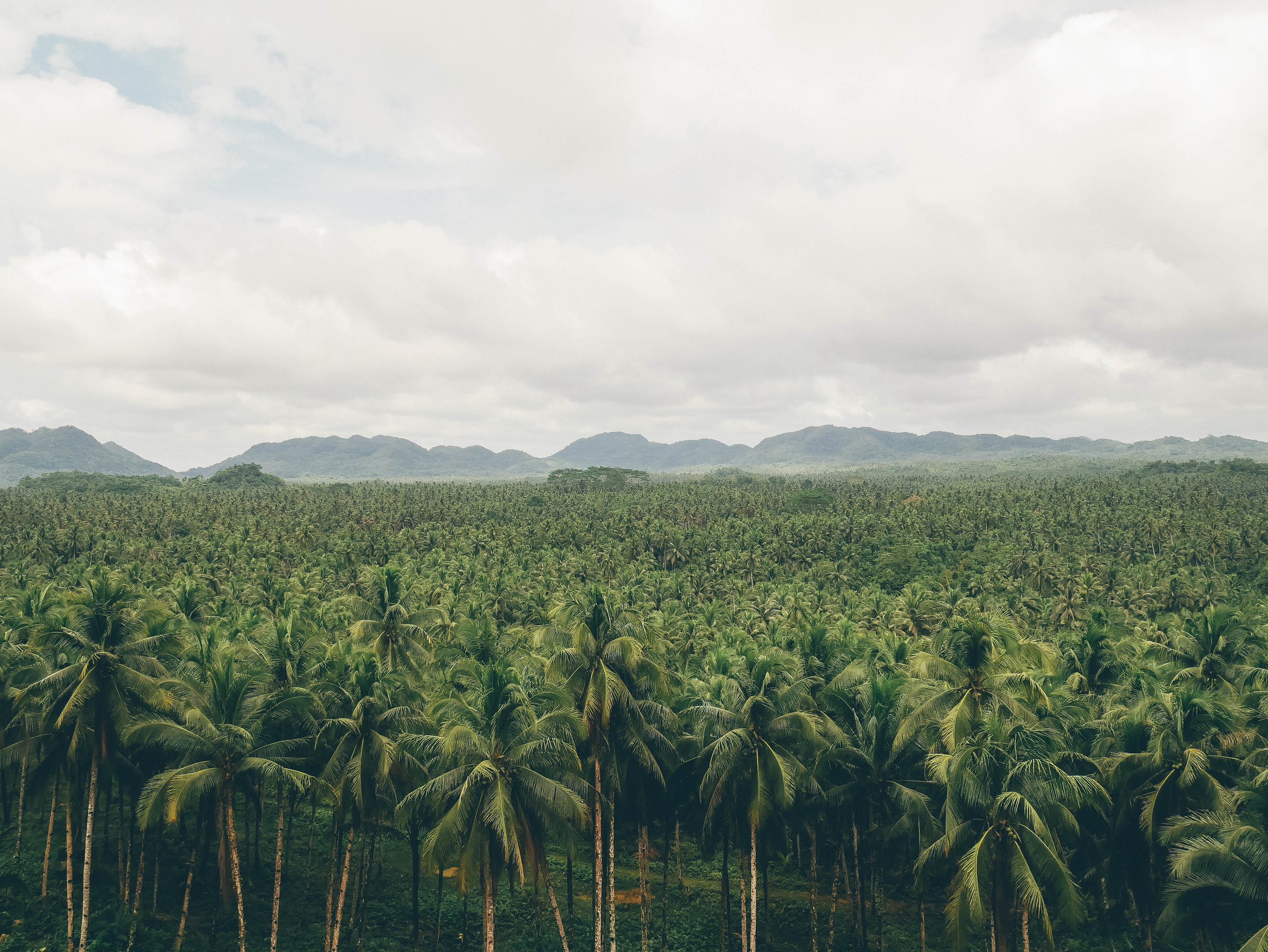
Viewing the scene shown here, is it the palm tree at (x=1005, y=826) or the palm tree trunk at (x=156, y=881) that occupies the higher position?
the palm tree at (x=1005, y=826)

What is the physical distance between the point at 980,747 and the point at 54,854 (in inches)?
1887

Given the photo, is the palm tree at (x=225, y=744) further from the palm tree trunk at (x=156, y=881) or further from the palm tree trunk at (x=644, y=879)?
the palm tree trunk at (x=644, y=879)

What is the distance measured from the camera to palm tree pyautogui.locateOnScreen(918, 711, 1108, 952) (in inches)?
928

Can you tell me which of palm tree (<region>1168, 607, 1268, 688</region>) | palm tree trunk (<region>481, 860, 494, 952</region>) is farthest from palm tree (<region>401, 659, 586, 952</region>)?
palm tree (<region>1168, 607, 1268, 688</region>)

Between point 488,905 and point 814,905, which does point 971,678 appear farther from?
point 488,905

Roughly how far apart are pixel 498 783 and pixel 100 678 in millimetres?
16607

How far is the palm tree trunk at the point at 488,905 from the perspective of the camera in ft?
88.5

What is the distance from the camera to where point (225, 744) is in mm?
28250

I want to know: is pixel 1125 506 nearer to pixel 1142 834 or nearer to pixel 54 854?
pixel 1142 834

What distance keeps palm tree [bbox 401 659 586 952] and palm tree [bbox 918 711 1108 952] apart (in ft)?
42.6

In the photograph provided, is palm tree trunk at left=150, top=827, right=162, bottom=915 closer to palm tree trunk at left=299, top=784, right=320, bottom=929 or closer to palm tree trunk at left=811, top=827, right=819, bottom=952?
palm tree trunk at left=299, top=784, right=320, bottom=929

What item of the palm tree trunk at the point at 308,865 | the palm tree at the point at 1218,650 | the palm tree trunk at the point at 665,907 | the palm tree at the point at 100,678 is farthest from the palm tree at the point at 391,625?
the palm tree at the point at 1218,650

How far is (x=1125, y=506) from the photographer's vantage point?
158625 millimetres

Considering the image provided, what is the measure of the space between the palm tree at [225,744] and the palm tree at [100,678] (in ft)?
4.08
